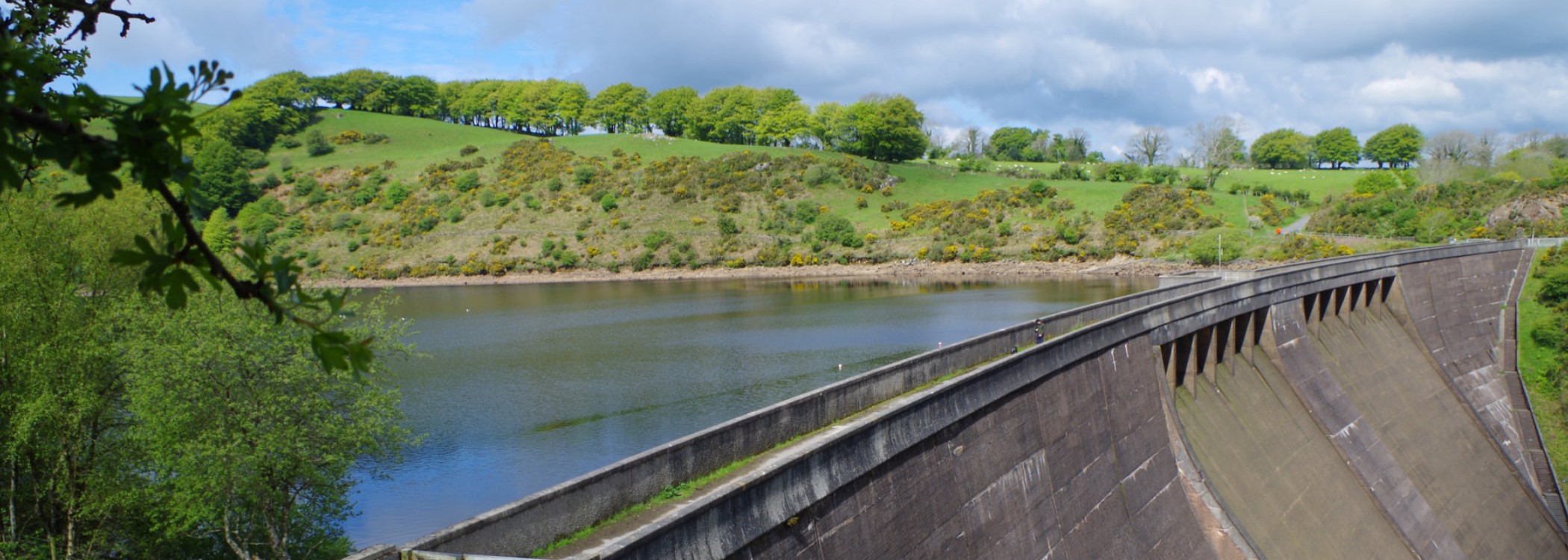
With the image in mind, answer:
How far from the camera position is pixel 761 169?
103500 millimetres

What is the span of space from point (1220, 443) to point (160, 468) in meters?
21.5

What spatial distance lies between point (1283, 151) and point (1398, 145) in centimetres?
1347

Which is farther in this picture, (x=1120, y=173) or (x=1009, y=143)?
(x=1009, y=143)

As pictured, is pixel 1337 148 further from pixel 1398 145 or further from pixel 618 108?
pixel 618 108

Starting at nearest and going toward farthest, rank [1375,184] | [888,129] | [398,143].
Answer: [1375,184] < [888,129] < [398,143]

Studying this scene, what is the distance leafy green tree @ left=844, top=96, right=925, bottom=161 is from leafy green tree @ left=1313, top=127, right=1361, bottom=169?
58885 millimetres

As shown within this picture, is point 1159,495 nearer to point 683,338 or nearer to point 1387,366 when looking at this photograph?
point 1387,366

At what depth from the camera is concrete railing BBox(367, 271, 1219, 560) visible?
8.68m

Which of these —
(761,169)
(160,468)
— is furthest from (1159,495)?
(761,169)

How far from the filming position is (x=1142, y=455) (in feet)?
60.5

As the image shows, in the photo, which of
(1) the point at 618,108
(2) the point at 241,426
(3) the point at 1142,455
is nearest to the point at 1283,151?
(1) the point at 618,108

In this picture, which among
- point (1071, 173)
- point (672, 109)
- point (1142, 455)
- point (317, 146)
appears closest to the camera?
point (1142, 455)

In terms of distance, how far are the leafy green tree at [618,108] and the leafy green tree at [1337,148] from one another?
94.1 metres

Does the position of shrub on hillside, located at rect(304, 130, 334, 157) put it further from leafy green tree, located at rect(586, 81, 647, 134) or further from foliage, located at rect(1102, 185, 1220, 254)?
foliage, located at rect(1102, 185, 1220, 254)
